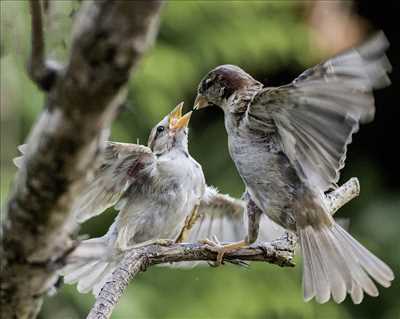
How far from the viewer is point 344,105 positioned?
2.26m

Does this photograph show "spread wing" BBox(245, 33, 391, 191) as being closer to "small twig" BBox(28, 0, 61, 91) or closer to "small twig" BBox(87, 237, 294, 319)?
"small twig" BBox(87, 237, 294, 319)

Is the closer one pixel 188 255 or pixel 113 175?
pixel 188 255

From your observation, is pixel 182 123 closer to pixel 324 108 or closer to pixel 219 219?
pixel 219 219

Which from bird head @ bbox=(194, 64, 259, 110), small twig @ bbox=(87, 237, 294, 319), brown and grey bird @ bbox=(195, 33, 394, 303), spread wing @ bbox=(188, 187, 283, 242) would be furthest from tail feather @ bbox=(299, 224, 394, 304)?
spread wing @ bbox=(188, 187, 283, 242)

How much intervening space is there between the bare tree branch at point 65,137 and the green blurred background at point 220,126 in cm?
285

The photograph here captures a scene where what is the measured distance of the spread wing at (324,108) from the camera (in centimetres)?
218

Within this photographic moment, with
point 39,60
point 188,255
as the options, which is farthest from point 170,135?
point 39,60

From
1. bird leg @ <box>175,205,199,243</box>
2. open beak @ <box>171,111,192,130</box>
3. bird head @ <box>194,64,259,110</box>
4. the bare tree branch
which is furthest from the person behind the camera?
open beak @ <box>171,111,192,130</box>

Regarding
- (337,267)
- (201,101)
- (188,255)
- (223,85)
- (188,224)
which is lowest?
(188,224)

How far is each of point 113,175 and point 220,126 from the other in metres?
2.19

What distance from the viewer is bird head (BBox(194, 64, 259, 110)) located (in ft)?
9.55

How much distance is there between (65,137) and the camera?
46.6 inches

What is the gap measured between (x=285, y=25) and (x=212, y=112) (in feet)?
2.60

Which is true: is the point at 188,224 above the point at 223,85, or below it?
below
